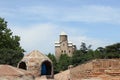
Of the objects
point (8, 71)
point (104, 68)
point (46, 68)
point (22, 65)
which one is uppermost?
point (22, 65)

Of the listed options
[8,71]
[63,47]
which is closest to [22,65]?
[8,71]

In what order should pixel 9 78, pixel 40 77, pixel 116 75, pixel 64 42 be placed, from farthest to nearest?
pixel 64 42 → pixel 40 77 → pixel 9 78 → pixel 116 75

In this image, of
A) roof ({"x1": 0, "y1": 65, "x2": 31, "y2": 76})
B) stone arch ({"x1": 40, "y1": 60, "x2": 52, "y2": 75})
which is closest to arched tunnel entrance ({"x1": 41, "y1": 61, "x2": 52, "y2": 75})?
stone arch ({"x1": 40, "y1": 60, "x2": 52, "y2": 75})

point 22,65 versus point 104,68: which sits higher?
point 22,65

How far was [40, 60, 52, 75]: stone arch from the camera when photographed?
29.8m

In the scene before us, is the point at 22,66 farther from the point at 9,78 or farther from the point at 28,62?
the point at 9,78

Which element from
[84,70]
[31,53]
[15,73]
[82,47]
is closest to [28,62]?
[31,53]

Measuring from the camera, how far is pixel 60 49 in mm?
101812

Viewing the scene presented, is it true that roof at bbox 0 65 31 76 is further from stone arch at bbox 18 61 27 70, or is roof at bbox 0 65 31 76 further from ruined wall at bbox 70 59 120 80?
stone arch at bbox 18 61 27 70

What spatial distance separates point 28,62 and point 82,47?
57.0 metres

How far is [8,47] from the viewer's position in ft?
156

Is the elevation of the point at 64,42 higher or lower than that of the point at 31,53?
higher

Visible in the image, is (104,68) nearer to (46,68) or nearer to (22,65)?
(22,65)

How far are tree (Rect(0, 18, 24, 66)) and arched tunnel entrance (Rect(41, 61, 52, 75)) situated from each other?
13.8 m
